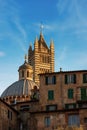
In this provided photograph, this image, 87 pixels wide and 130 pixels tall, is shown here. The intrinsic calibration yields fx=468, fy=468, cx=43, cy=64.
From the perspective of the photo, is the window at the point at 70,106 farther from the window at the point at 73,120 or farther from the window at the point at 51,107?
the window at the point at 73,120

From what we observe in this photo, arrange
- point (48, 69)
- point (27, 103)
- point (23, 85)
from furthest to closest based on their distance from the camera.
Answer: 1. point (48, 69)
2. point (23, 85)
3. point (27, 103)

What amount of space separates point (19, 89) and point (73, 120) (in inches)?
1672

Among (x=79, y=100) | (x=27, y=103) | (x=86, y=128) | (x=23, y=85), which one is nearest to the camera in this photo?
(x=86, y=128)

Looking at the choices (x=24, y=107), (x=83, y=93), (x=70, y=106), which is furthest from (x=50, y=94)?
(x=24, y=107)

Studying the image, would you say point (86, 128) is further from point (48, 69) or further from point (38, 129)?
point (48, 69)

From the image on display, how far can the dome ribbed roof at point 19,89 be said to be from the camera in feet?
364

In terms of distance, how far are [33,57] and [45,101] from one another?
109 meters

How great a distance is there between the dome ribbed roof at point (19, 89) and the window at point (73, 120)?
3865 centimetres

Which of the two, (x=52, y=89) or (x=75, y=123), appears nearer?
(x=75, y=123)

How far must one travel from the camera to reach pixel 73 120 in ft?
234

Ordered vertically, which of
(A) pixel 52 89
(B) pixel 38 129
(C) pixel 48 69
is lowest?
(B) pixel 38 129

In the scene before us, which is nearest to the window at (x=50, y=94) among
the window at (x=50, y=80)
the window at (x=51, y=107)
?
the window at (x=51, y=107)

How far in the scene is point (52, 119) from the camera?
7269 cm

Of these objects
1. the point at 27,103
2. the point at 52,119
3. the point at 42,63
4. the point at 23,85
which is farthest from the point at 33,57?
the point at 52,119
